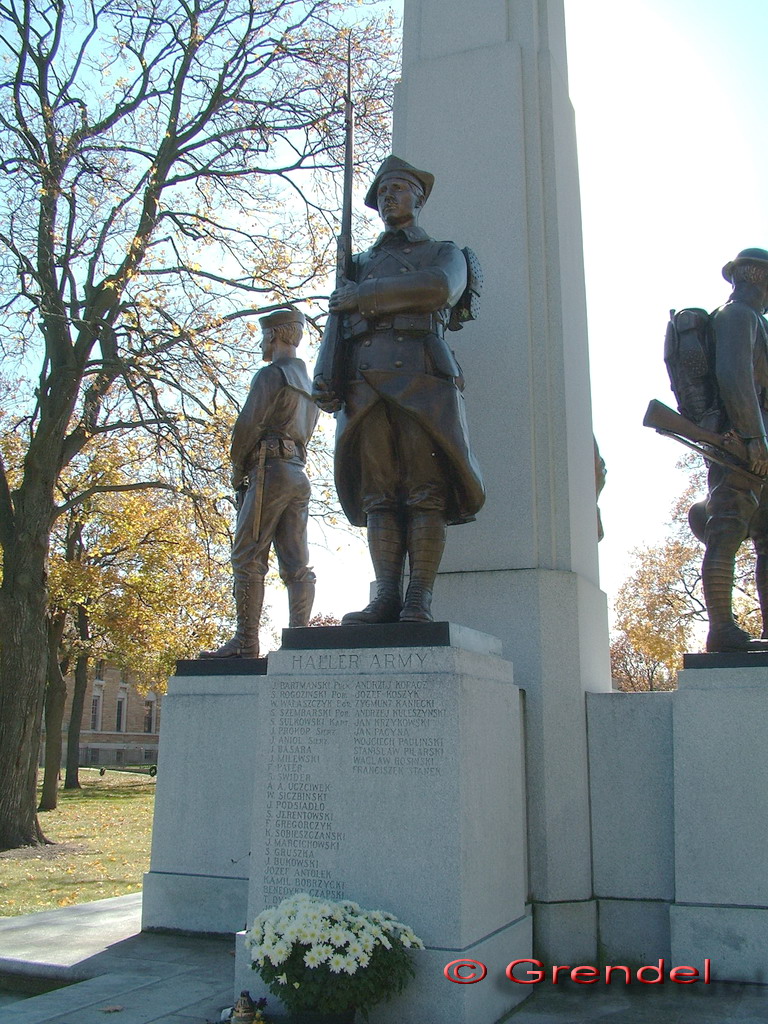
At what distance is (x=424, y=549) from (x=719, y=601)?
194cm

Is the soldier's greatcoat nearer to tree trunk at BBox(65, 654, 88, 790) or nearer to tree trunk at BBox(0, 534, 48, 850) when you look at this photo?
tree trunk at BBox(0, 534, 48, 850)

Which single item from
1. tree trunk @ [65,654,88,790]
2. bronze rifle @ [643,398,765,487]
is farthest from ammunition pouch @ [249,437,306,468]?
tree trunk @ [65,654,88,790]

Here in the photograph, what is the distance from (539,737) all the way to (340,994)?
2.19m

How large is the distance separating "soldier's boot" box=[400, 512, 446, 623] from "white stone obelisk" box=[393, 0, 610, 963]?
920 millimetres

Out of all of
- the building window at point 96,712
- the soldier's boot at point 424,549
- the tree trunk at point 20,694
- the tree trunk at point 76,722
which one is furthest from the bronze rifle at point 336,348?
the building window at point 96,712

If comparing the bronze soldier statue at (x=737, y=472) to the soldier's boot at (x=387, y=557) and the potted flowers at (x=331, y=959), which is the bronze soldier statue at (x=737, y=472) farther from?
the potted flowers at (x=331, y=959)

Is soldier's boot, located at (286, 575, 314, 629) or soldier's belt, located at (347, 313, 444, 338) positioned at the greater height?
soldier's belt, located at (347, 313, 444, 338)

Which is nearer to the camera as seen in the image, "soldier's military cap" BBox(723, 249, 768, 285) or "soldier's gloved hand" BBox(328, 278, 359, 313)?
"soldier's gloved hand" BBox(328, 278, 359, 313)

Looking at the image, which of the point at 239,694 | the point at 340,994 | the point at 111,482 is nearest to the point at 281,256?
the point at 111,482

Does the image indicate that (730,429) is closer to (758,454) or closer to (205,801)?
(758,454)

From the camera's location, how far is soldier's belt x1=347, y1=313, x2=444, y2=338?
5344 millimetres

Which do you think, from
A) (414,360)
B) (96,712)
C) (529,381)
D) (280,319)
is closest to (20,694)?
(280,319)

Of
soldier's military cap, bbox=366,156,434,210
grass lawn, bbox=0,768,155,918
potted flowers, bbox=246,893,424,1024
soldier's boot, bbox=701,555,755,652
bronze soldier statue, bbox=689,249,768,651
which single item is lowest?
grass lawn, bbox=0,768,155,918

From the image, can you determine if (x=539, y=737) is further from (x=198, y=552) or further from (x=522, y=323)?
(x=198, y=552)
